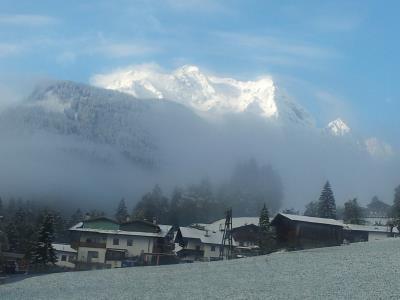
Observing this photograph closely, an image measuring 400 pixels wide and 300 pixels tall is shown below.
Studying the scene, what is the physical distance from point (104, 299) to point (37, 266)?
Result: 88.0ft

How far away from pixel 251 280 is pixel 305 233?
31.9m

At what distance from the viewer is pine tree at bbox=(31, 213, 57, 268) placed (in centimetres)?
6325

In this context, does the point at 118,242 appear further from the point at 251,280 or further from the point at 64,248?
the point at 251,280

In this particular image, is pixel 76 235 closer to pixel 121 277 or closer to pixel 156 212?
pixel 121 277

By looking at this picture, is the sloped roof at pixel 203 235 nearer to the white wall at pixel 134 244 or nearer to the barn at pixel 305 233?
the white wall at pixel 134 244

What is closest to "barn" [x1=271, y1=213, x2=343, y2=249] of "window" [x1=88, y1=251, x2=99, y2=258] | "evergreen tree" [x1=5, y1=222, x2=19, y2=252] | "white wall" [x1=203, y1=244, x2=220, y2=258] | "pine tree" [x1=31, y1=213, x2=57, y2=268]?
"white wall" [x1=203, y1=244, x2=220, y2=258]

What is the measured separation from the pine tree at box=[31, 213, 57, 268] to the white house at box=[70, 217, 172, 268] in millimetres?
9175

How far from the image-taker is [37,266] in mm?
59500

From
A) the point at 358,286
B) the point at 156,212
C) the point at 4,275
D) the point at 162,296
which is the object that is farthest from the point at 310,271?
the point at 156,212

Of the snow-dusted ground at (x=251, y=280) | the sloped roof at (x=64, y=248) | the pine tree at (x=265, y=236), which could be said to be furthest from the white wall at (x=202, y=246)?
the snow-dusted ground at (x=251, y=280)

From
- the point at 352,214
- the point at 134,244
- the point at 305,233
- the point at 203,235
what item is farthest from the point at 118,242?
the point at 352,214

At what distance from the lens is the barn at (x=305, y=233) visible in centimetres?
6662

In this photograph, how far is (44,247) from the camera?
63625 millimetres

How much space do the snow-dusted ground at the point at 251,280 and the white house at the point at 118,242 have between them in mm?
25472
